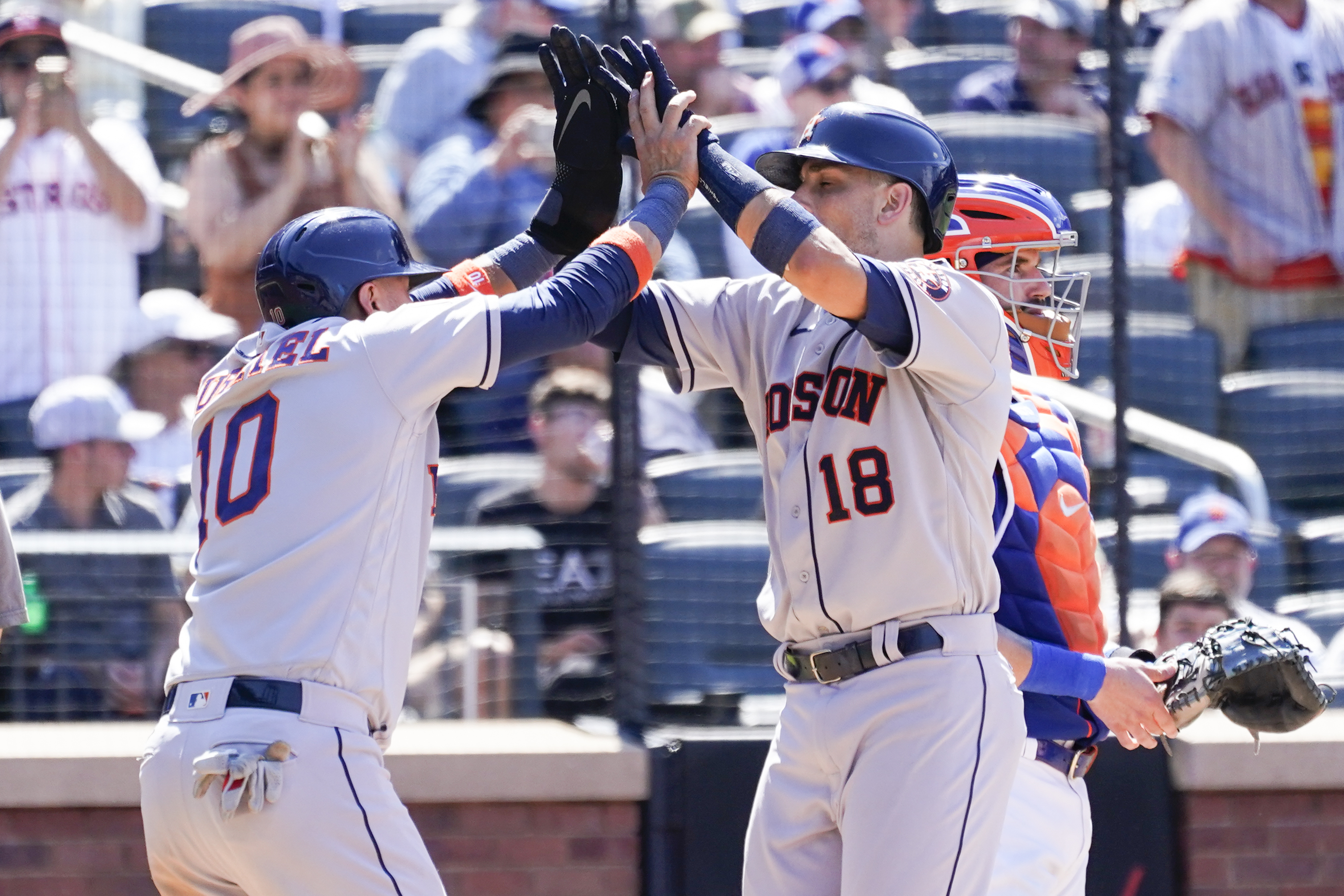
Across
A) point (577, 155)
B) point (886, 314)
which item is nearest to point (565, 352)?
point (577, 155)

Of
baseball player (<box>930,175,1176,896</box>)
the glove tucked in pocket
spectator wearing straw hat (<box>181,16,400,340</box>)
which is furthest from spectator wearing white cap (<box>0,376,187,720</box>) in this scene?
baseball player (<box>930,175,1176,896</box>)

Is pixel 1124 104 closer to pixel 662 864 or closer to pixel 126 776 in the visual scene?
pixel 662 864

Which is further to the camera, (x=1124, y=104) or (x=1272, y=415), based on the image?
(x=1272, y=415)

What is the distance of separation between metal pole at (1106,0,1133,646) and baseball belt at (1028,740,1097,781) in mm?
1507

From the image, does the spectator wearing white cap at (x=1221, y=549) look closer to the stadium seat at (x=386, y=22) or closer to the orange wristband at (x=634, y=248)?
the orange wristband at (x=634, y=248)

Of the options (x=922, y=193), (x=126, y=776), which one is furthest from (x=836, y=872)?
(x=126, y=776)

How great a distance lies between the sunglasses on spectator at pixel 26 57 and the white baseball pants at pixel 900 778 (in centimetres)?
392

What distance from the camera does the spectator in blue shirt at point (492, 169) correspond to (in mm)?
5609

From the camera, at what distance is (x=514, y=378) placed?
548 centimetres

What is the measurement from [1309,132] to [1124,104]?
4.87 feet

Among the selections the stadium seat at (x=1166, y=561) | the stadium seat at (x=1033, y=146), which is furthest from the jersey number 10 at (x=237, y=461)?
the stadium seat at (x=1033, y=146)

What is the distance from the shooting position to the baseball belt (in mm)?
3227

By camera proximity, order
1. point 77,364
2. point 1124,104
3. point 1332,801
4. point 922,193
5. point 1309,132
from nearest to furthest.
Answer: point 922,193
point 1332,801
point 1124,104
point 77,364
point 1309,132

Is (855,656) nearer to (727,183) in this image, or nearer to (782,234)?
(782,234)
